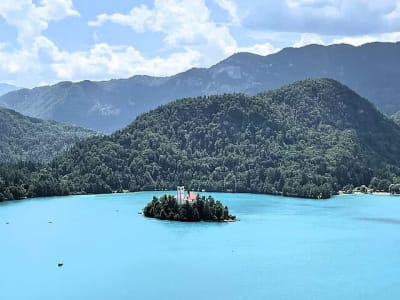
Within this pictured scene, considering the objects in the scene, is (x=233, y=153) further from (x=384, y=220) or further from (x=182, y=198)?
(x=384, y=220)

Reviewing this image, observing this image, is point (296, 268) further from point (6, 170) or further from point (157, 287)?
point (6, 170)

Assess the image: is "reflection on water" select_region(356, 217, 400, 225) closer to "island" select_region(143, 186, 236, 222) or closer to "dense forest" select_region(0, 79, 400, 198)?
"island" select_region(143, 186, 236, 222)

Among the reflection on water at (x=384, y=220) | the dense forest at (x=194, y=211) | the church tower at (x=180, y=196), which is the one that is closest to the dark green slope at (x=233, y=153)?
the reflection on water at (x=384, y=220)

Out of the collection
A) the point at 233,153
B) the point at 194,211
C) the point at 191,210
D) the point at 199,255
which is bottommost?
the point at 199,255

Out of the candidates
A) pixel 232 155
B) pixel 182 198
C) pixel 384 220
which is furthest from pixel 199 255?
pixel 232 155

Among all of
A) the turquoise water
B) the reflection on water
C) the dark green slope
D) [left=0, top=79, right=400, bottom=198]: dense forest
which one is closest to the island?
the turquoise water
